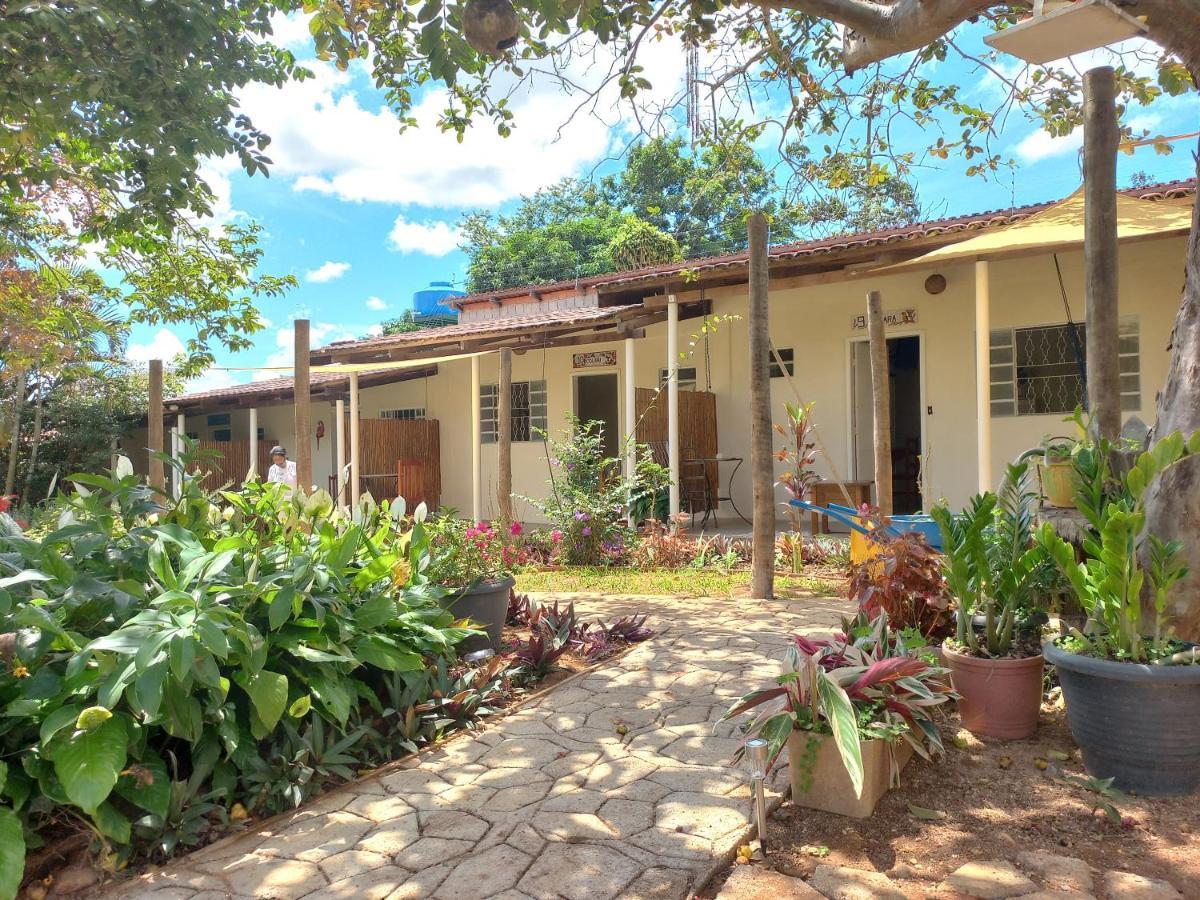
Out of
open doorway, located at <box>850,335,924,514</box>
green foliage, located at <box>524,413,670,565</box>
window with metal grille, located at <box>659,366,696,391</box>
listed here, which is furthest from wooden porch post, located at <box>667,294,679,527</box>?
open doorway, located at <box>850,335,924,514</box>

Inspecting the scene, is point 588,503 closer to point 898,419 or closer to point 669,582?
point 669,582

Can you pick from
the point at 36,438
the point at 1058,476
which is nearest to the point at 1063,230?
the point at 1058,476

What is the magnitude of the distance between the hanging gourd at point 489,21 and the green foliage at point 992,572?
2568mm

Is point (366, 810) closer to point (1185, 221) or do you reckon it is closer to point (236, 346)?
point (1185, 221)

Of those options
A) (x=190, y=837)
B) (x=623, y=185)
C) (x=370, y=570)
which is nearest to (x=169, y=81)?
(x=370, y=570)

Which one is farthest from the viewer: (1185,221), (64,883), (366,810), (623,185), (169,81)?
(623,185)

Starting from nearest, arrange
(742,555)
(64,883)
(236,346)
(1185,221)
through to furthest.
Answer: (64,883) → (1185,221) → (742,555) → (236,346)

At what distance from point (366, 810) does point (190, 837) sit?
Answer: 21.4 inches

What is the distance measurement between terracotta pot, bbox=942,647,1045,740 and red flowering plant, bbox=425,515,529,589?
246 cm

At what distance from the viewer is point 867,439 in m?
9.41

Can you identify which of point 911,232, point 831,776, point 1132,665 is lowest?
point 831,776

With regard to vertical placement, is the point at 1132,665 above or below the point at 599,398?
below

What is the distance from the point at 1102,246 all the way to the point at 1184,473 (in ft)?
4.23

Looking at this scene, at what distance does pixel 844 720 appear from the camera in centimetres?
237
